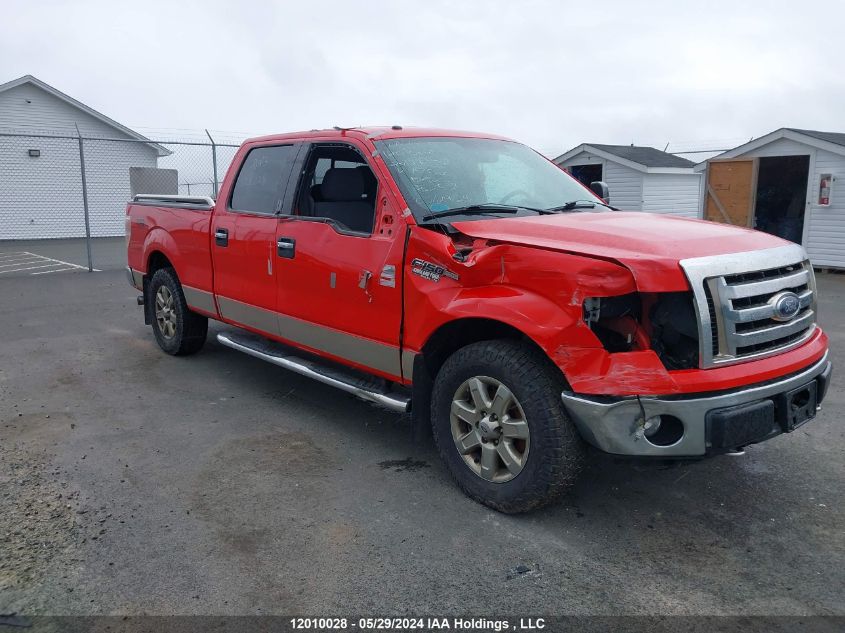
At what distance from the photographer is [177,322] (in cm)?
651

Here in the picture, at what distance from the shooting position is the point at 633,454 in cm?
309

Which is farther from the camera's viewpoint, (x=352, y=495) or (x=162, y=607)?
(x=352, y=495)

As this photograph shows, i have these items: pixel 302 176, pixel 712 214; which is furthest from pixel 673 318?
pixel 712 214

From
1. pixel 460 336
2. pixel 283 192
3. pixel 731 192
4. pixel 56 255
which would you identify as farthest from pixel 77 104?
pixel 460 336

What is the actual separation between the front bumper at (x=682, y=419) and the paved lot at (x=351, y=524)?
35 cm

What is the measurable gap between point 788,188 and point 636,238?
15.2 metres

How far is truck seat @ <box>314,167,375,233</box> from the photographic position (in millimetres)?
4430

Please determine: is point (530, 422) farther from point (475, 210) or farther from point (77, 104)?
point (77, 104)

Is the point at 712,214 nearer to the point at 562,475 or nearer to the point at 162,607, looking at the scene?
the point at 562,475

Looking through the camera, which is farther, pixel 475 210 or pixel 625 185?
pixel 625 185

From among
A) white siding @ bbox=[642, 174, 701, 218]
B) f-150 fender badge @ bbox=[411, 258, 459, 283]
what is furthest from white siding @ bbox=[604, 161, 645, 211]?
f-150 fender badge @ bbox=[411, 258, 459, 283]

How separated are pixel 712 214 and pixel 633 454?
14.3m

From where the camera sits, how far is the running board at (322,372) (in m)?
4.14

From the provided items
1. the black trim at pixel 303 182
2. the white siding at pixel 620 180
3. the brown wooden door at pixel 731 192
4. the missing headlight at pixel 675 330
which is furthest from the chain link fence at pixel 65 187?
the missing headlight at pixel 675 330
